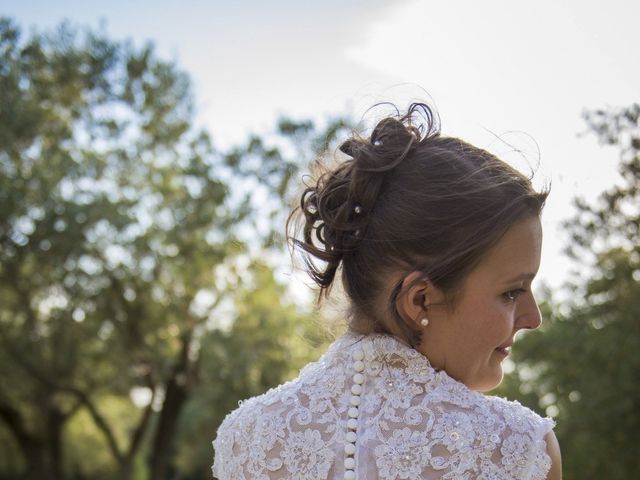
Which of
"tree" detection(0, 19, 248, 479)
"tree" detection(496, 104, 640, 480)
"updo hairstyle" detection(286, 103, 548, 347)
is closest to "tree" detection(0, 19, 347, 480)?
"tree" detection(0, 19, 248, 479)

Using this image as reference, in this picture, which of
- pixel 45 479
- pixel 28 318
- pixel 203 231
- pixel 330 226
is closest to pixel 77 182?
pixel 203 231

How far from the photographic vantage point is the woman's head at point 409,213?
5.90ft

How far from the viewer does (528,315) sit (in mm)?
1851

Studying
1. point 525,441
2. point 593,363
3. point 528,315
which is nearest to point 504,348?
point 528,315

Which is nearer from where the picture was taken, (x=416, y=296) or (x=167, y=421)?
(x=416, y=296)

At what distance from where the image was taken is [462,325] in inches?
71.5

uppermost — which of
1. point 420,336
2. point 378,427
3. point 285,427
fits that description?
point 420,336

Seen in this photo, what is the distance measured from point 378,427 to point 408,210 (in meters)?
0.46

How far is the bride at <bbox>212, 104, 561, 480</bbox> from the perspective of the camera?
1.76 metres

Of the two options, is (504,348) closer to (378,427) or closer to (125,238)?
(378,427)

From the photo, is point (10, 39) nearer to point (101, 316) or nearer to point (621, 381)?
point (101, 316)

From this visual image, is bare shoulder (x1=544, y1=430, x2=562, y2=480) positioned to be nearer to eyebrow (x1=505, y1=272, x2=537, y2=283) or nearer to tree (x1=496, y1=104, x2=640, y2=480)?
eyebrow (x1=505, y1=272, x2=537, y2=283)

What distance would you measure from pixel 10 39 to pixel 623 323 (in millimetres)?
11459

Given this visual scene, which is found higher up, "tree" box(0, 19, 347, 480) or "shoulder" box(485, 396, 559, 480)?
"shoulder" box(485, 396, 559, 480)
